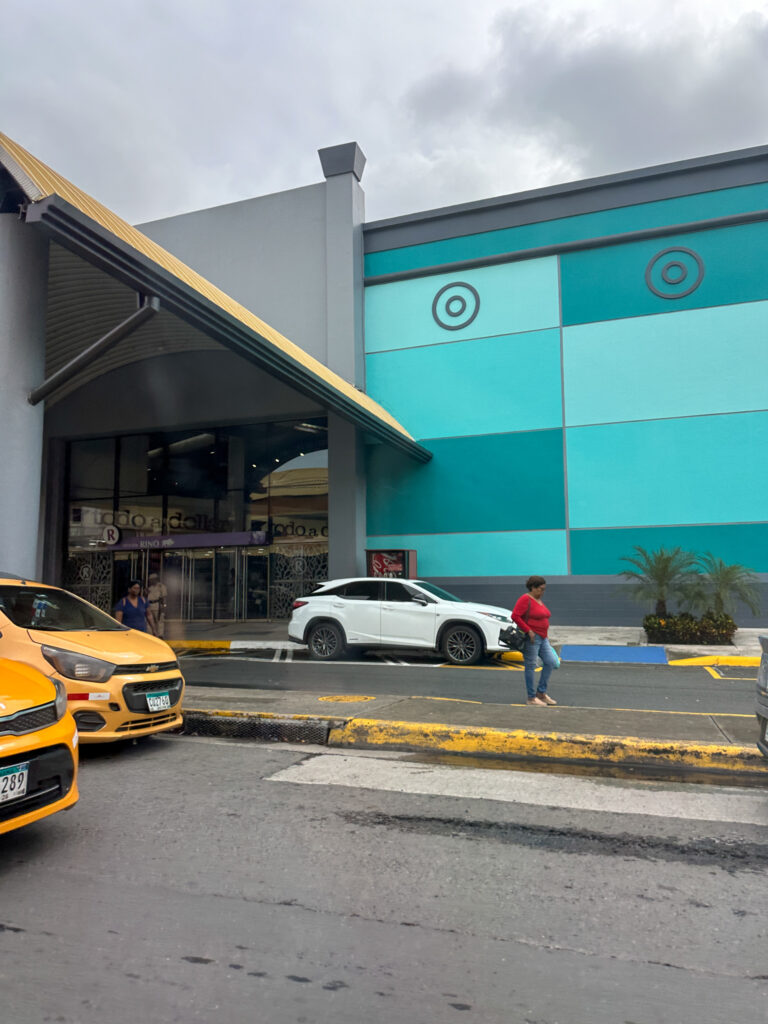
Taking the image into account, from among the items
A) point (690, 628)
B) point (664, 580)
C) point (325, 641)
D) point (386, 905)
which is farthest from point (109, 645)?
point (664, 580)

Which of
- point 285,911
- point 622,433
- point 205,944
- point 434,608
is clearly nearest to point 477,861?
point 285,911

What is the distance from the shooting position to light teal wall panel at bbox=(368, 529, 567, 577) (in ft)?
64.5

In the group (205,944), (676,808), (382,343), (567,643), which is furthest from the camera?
(382,343)

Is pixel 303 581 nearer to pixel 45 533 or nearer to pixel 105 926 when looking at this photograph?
pixel 45 533

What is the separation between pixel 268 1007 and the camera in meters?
2.76

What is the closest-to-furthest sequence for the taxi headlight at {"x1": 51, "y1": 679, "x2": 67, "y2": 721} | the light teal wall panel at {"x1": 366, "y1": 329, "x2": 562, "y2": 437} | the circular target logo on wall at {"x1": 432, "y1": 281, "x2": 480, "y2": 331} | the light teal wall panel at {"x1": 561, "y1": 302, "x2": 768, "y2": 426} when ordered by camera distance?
the taxi headlight at {"x1": 51, "y1": 679, "x2": 67, "y2": 721}
the light teal wall panel at {"x1": 561, "y1": 302, "x2": 768, "y2": 426}
the light teal wall panel at {"x1": 366, "y1": 329, "x2": 562, "y2": 437}
the circular target logo on wall at {"x1": 432, "y1": 281, "x2": 480, "y2": 331}

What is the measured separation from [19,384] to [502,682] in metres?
8.66

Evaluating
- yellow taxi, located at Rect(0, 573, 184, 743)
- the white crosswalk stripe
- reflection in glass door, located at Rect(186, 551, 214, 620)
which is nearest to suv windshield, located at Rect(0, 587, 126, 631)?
yellow taxi, located at Rect(0, 573, 184, 743)

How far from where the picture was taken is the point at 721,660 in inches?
556

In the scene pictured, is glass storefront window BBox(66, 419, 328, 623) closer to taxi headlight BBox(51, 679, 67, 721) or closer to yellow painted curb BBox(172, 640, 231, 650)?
yellow painted curb BBox(172, 640, 231, 650)

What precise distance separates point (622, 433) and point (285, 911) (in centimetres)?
1761

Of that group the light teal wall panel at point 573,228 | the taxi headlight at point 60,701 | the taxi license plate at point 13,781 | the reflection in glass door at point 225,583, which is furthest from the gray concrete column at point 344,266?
the taxi license plate at point 13,781

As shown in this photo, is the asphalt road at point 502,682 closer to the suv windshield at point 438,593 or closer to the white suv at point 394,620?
the white suv at point 394,620

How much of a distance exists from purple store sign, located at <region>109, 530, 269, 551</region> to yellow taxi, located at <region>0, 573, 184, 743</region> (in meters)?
14.6
